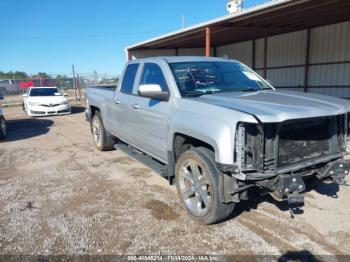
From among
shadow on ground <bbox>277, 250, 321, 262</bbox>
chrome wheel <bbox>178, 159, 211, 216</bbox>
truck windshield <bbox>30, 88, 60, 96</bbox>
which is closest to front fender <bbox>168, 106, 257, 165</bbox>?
chrome wheel <bbox>178, 159, 211, 216</bbox>

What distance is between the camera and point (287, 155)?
3.26m

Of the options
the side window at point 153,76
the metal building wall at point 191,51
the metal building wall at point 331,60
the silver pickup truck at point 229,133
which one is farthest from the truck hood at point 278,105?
the metal building wall at point 191,51

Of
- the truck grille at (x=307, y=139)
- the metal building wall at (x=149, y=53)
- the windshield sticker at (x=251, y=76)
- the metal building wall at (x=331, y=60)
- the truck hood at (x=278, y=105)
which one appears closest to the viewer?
the truck hood at (x=278, y=105)

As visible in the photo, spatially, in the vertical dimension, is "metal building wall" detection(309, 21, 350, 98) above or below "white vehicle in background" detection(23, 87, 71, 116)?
above

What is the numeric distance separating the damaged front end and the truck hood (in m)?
0.13

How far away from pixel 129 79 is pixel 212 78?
5.79 feet

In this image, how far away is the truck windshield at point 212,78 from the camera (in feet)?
13.8

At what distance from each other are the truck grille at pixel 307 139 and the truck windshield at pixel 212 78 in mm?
1211

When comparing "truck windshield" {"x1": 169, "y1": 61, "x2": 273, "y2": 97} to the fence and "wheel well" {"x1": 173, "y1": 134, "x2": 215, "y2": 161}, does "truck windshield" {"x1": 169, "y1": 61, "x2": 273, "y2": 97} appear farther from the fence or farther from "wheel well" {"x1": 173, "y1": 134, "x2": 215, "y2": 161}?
the fence

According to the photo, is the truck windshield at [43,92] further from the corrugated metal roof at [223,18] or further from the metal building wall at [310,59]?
the metal building wall at [310,59]

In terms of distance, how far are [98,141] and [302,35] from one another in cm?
1213

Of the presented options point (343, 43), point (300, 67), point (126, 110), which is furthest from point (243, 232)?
point (300, 67)

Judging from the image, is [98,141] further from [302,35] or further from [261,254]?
[302,35]

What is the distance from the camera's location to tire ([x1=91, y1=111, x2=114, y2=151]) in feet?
23.5
